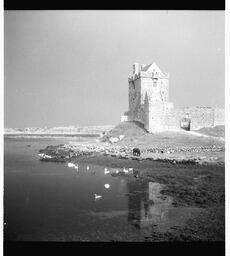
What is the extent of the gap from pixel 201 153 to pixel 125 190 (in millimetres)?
4526

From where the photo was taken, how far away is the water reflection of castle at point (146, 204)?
9.95m

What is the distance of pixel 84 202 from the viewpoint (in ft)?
37.4

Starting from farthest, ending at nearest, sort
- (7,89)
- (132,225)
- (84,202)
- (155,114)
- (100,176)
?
(155,114)
(100,176)
(7,89)
(84,202)
(132,225)

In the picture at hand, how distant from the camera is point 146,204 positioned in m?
10.9

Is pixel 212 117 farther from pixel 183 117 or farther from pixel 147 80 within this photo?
pixel 147 80

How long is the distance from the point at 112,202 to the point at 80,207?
1216mm

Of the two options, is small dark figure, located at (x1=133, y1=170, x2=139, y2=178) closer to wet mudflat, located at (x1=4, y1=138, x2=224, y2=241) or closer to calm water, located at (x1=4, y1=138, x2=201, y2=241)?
wet mudflat, located at (x1=4, y1=138, x2=224, y2=241)

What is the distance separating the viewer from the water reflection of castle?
995 cm

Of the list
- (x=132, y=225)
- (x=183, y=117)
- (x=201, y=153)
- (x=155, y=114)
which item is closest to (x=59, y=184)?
(x=132, y=225)

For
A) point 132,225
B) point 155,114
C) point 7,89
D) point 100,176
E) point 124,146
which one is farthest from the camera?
point 155,114

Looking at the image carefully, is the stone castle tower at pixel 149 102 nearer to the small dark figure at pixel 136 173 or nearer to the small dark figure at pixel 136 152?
the small dark figure at pixel 136 152

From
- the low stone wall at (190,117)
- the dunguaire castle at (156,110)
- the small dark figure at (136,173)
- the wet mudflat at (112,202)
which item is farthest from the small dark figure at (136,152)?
the low stone wall at (190,117)

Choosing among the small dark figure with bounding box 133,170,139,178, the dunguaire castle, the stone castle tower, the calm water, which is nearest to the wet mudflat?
the calm water

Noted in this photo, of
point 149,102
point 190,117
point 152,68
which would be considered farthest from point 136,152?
point 190,117
